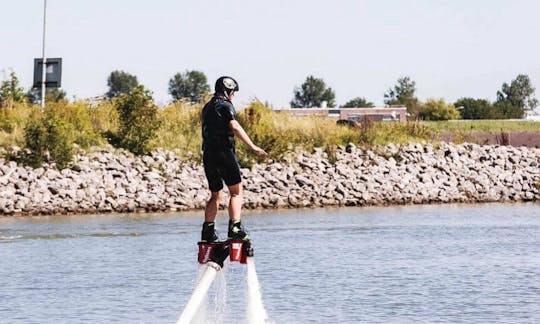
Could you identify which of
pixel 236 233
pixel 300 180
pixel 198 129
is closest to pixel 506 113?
pixel 198 129

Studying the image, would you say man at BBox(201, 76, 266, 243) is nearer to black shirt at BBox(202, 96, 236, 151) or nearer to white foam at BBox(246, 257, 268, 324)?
black shirt at BBox(202, 96, 236, 151)

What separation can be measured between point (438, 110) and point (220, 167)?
381ft

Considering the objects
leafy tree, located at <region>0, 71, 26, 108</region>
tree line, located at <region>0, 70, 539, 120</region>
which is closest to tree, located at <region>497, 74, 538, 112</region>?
tree line, located at <region>0, 70, 539, 120</region>

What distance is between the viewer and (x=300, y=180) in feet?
153

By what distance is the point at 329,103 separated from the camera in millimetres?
180250

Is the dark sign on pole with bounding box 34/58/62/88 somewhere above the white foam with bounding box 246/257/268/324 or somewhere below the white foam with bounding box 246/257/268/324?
above

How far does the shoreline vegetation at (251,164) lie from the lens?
41.9m

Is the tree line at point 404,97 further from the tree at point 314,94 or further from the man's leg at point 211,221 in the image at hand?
the man's leg at point 211,221

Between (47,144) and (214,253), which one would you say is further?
(47,144)

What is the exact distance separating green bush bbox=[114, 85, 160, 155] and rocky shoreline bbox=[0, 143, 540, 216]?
64 cm

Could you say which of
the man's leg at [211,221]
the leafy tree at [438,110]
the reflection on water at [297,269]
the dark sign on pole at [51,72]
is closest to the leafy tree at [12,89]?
the dark sign on pole at [51,72]

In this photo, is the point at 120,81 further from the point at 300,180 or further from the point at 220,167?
the point at 220,167

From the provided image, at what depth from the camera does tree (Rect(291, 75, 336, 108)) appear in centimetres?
18188

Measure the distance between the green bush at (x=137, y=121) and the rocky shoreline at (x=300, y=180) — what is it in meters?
0.64
